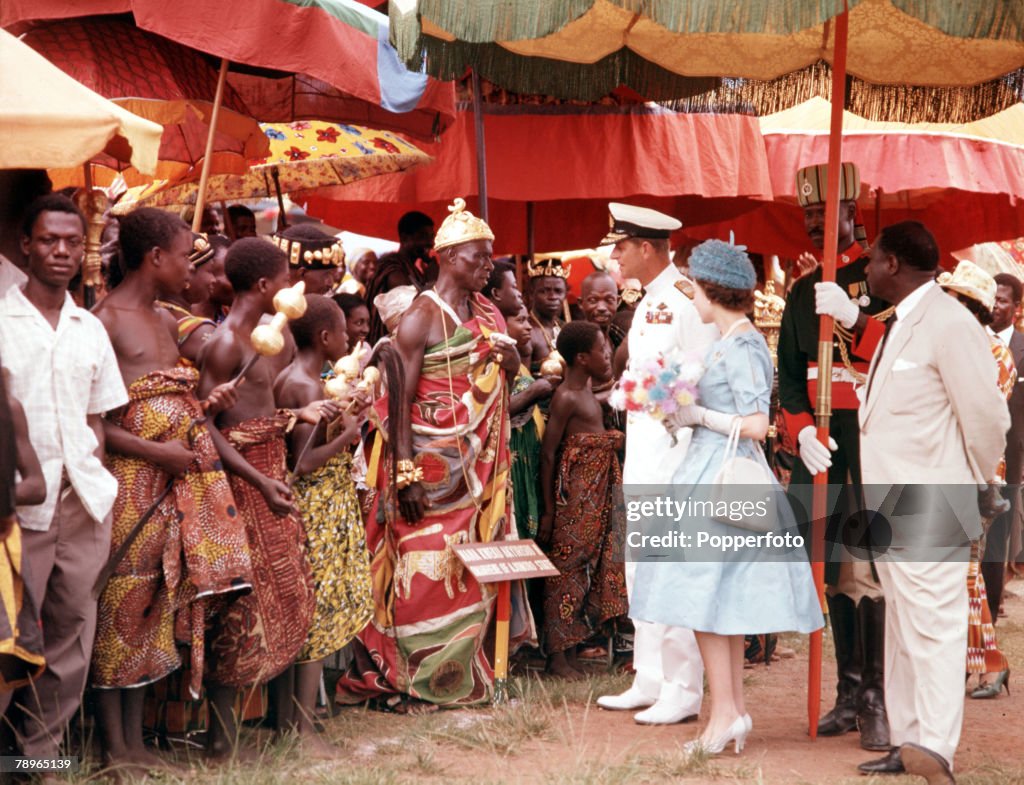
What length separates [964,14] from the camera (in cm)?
553

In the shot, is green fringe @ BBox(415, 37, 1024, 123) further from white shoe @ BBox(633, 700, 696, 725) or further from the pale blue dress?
white shoe @ BBox(633, 700, 696, 725)

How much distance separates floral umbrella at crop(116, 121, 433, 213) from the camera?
29.7ft

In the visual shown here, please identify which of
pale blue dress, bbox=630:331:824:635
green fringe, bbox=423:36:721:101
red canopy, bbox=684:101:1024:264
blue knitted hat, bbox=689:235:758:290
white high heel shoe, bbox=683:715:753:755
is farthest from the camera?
red canopy, bbox=684:101:1024:264

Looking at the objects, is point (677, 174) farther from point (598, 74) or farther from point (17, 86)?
point (17, 86)

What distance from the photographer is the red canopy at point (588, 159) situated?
900 centimetres

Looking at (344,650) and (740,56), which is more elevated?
(740,56)

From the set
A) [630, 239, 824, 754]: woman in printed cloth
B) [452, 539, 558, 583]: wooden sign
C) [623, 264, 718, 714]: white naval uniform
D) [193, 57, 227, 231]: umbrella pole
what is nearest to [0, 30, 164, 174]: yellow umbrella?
[193, 57, 227, 231]: umbrella pole

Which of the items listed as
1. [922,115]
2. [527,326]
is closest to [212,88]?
[527,326]

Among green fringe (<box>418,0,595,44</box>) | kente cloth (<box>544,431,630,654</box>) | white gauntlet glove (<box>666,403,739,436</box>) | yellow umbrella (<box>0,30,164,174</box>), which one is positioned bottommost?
kente cloth (<box>544,431,630,654</box>)

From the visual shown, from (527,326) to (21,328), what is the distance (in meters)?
3.59

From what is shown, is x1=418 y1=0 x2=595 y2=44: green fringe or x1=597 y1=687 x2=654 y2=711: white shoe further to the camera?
x1=597 y1=687 x2=654 y2=711: white shoe

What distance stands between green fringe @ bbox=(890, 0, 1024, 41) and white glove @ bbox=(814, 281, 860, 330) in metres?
1.22

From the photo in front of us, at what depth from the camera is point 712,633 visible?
596 centimetres

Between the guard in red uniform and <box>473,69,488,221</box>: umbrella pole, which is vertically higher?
<box>473,69,488,221</box>: umbrella pole
